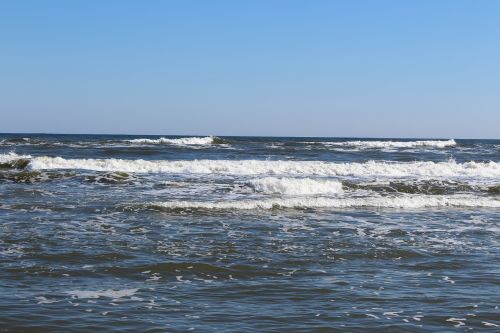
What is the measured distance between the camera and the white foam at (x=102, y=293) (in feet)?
20.6

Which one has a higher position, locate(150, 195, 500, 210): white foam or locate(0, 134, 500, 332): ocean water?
locate(150, 195, 500, 210): white foam

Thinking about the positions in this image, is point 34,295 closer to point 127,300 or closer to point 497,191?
point 127,300

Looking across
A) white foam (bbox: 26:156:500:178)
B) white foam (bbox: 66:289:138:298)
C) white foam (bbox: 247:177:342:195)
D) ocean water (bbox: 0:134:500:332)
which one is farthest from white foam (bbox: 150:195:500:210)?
white foam (bbox: 26:156:500:178)

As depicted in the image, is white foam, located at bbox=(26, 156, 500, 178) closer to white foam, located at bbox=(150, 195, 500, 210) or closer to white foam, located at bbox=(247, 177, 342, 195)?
white foam, located at bbox=(247, 177, 342, 195)

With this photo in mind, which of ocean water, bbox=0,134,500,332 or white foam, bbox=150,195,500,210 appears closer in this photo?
ocean water, bbox=0,134,500,332

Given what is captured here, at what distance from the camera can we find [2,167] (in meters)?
25.0

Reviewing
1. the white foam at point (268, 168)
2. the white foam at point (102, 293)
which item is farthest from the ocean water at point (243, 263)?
the white foam at point (268, 168)

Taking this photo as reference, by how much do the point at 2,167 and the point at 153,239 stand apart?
17925 mm

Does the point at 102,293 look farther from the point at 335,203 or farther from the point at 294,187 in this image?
the point at 294,187

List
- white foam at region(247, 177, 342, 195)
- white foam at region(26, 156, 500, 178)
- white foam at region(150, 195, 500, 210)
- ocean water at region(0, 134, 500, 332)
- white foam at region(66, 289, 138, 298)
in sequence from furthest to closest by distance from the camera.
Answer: white foam at region(26, 156, 500, 178) → white foam at region(247, 177, 342, 195) → white foam at region(150, 195, 500, 210) → white foam at region(66, 289, 138, 298) → ocean water at region(0, 134, 500, 332)

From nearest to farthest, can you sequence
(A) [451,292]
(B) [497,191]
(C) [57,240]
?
(A) [451,292] → (C) [57,240] → (B) [497,191]

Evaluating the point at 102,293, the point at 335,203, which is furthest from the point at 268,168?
the point at 102,293

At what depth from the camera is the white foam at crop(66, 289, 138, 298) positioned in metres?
6.27

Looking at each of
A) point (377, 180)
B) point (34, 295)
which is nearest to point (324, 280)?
point (34, 295)
